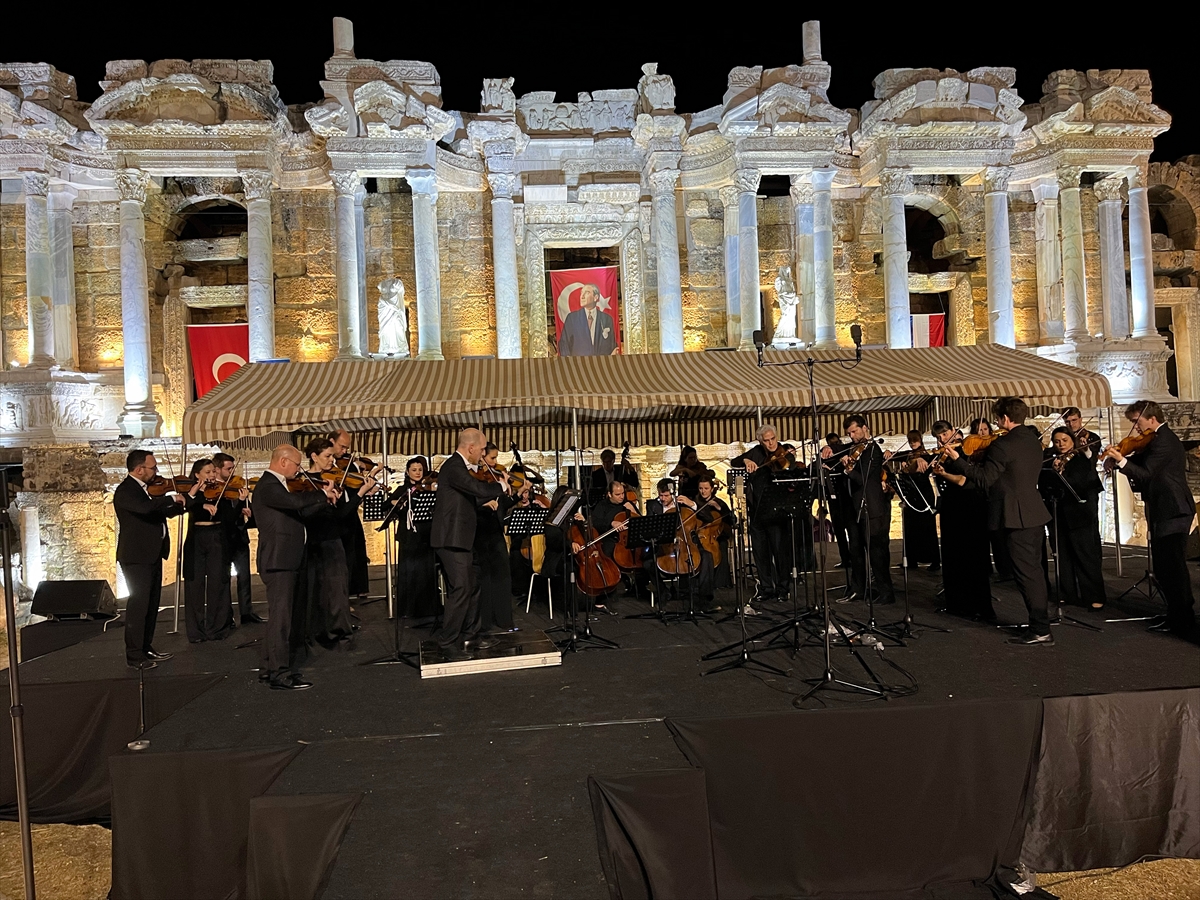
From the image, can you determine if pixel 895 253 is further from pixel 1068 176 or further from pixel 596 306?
pixel 596 306

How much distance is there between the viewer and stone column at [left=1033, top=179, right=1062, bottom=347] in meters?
19.5

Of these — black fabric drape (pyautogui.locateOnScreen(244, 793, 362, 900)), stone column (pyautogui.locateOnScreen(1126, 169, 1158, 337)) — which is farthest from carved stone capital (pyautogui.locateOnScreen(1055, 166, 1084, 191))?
black fabric drape (pyautogui.locateOnScreen(244, 793, 362, 900))

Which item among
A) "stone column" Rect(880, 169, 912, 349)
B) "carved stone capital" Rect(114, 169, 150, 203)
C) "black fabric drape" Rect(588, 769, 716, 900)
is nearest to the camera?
"black fabric drape" Rect(588, 769, 716, 900)

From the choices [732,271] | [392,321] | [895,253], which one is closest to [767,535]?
[732,271]

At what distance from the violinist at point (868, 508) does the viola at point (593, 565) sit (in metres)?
2.57

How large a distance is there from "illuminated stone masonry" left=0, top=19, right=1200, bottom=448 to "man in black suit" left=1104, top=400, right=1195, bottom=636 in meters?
10.6

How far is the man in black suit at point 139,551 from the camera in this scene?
8086 millimetres

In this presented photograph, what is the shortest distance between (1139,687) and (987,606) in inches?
95.8

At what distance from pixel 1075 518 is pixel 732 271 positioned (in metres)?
11.2

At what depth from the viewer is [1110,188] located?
1973 cm

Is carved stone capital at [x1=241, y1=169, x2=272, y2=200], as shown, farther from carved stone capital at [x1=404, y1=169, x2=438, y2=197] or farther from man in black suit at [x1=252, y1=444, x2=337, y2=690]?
man in black suit at [x1=252, y1=444, x2=337, y2=690]

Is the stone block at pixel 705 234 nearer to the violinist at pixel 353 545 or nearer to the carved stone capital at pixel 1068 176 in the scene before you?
the carved stone capital at pixel 1068 176

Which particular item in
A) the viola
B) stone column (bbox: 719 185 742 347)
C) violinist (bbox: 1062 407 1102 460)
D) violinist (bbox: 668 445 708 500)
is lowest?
the viola

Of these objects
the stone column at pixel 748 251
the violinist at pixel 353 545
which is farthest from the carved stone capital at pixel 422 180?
the violinist at pixel 353 545
